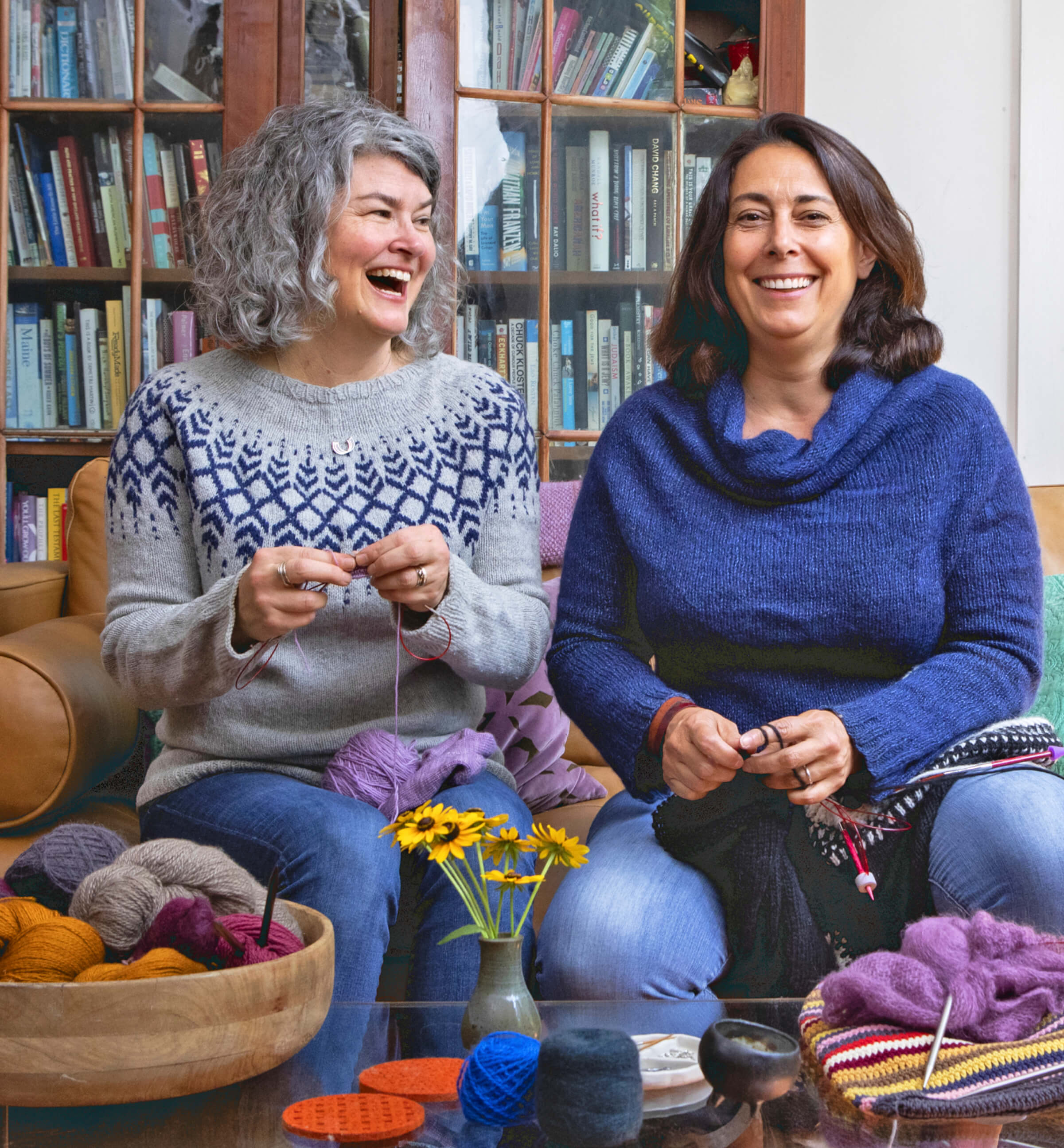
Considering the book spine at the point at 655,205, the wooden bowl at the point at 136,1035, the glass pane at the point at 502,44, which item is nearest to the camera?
the wooden bowl at the point at 136,1035

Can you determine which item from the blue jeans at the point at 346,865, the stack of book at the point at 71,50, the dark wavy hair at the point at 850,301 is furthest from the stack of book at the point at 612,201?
the blue jeans at the point at 346,865

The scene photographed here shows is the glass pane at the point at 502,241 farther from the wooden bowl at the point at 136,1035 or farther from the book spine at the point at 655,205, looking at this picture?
the wooden bowl at the point at 136,1035

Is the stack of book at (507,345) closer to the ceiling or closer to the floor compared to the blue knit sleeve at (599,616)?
closer to the ceiling

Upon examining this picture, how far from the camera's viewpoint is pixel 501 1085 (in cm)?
75

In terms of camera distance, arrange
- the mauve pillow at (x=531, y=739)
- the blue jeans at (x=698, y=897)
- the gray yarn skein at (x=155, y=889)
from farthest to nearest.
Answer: the mauve pillow at (x=531, y=739)
the blue jeans at (x=698, y=897)
the gray yarn skein at (x=155, y=889)

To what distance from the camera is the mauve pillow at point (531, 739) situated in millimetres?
1555

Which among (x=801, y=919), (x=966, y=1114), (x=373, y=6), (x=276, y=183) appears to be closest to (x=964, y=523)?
(x=801, y=919)

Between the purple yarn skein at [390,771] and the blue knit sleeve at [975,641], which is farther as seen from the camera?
the purple yarn skein at [390,771]

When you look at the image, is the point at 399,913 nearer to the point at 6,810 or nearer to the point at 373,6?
the point at 6,810

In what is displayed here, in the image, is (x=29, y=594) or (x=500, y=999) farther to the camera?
(x=29, y=594)

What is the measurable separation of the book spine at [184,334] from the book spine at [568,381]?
72 cm

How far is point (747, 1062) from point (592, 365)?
5.88 feet

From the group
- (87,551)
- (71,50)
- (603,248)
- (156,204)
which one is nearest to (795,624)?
(87,551)

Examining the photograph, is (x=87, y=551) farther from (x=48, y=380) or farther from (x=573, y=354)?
(x=573, y=354)
